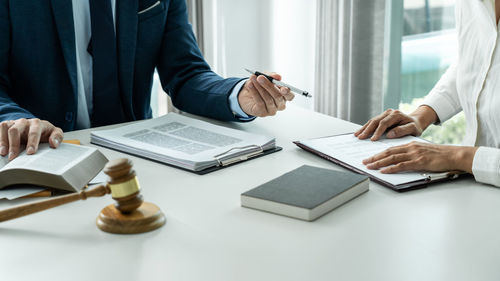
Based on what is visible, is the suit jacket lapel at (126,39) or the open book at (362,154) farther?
the suit jacket lapel at (126,39)

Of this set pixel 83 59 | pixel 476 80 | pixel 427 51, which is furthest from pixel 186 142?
pixel 427 51

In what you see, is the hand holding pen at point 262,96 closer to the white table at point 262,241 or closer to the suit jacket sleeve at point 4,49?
the white table at point 262,241

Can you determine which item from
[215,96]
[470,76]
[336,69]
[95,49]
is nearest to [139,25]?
[95,49]

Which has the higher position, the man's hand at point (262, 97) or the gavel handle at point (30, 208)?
the man's hand at point (262, 97)

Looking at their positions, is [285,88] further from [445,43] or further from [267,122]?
[445,43]

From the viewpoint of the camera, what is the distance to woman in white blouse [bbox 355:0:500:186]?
1067 millimetres

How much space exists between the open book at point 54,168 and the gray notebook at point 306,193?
1.07 feet

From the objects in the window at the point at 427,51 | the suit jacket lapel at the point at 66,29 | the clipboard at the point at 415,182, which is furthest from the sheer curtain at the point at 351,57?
the clipboard at the point at 415,182

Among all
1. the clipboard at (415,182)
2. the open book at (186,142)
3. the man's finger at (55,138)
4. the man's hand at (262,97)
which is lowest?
the clipboard at (415,182)

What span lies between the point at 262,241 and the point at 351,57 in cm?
207

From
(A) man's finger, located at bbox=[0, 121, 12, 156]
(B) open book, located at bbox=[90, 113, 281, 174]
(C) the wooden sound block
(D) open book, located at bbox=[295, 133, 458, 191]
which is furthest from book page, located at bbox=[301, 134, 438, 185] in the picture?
(A) man's finger, located at bbox=[0, 121, 12, 156]

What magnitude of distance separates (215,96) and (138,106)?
0.39 m

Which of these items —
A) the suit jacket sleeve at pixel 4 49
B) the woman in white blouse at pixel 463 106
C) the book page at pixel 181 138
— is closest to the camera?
the woman in white blouse at pixel 463 106

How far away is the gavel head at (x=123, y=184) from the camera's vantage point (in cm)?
78
